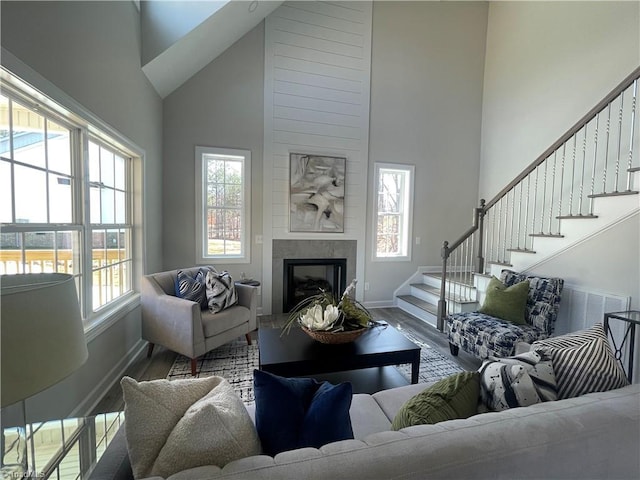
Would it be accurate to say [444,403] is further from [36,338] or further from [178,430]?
[36,338]

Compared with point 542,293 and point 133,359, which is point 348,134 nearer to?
point 542,293

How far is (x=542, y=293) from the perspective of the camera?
8.76ft

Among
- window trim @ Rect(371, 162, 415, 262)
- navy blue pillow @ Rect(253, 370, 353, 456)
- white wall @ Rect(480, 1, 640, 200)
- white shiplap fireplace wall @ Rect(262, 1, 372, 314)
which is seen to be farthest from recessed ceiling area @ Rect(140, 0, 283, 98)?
white wall @ Rect(480, 1, 640, 200)

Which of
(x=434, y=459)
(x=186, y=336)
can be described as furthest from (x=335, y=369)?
(x=186, y=336)

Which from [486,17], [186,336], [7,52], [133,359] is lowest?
[133,359]

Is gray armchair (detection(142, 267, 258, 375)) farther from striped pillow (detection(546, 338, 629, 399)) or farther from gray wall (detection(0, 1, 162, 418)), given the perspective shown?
striped pillow (detection(546, 338, 629, 399))

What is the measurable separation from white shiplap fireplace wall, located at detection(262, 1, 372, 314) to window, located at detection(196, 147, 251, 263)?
0.31m

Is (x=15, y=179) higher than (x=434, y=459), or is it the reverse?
(x=15, y=179)

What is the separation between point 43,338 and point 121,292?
94.7 inches

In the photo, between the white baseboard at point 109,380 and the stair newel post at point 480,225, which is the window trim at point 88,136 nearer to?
the white baseboard at point 109,380

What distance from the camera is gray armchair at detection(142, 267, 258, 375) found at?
2465 mm

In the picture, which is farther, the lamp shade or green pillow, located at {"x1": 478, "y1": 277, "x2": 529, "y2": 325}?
green pillow, located at {"x1": 478, "y1": 277, "x2": 529, "y2": 325}

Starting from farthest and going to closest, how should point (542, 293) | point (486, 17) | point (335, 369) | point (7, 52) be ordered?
point (486, 17)
point (542, 293)
point (335, 369)
point (7, 52)

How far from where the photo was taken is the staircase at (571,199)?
2479 millimetres
